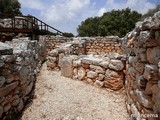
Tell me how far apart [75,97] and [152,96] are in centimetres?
254

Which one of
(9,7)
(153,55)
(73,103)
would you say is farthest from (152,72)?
(9,7)

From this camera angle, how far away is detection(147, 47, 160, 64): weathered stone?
236cm

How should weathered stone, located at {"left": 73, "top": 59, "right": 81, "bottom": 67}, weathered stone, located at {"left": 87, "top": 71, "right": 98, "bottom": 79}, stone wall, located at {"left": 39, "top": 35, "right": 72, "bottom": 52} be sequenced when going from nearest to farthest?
weathered stone, located at {"left": 87, "top": 71, "right": 98, "bottom": 79} < weathered stone, located at {"left": 73, "top": 59, "right": 81, "bottom": 67} < stone wall, located at {"left": 39, "top": 35, "right": 72, "bottom": 52}

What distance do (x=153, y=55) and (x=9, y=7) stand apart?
A: 24.8 meters

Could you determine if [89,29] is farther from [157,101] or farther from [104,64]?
[157,101]

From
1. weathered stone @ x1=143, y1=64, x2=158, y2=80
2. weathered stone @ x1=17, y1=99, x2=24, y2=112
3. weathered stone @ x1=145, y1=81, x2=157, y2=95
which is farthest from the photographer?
weathered stone @ x1=17, y1=99, x2=24, y2=112

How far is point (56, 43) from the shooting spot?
12344 millimetres

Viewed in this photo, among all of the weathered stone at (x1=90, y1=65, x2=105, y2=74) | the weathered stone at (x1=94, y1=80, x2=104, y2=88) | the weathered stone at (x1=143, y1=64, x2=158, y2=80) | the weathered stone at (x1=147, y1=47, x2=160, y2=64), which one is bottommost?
the weathered stone at (x1=94, y1=80, x2=104, y2=88)

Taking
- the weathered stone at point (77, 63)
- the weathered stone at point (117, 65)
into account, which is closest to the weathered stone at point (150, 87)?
the weathered stone at point (117, 65)

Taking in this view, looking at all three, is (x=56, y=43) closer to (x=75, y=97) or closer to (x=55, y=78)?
(x=55, y=78)

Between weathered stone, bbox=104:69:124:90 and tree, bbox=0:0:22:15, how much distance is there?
71.1ft

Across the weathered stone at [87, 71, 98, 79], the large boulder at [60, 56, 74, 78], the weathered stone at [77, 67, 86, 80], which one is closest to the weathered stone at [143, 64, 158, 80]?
the weathered stone at [87, 71, 98, 79]

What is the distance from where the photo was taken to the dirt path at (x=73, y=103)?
3889 mm

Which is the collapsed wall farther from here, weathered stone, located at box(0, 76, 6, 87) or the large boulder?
weathered stone, located at box(0, 76, 6, 87)
